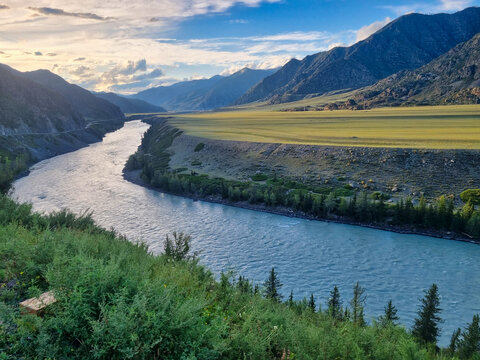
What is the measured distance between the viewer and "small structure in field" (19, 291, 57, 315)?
6.83m

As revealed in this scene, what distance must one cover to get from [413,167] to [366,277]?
30267 mm

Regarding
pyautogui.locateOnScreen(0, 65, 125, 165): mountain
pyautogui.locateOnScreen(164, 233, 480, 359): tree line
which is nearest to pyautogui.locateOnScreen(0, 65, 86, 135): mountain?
pyautogui.locateOnScreen(0, 65, 125, 165): mountain

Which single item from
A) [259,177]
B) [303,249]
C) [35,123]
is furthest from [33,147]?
[303,249]

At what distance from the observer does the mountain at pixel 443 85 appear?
149750 mm

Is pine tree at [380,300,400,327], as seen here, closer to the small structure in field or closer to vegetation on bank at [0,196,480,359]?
vegetation on bank at [0,196,480,359]

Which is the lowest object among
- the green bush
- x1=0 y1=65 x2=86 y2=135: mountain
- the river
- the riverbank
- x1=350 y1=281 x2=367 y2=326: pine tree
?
the river

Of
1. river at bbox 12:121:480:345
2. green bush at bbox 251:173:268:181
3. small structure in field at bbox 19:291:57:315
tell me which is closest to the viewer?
small structure in field at bbox 19:291:57:315

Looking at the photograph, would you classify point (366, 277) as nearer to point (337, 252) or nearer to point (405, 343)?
point (337, 252)

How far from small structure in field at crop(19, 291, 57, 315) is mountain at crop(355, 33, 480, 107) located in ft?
562

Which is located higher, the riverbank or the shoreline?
the riverbank

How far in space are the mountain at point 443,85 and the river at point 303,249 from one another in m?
140

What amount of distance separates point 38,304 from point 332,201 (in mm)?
38774

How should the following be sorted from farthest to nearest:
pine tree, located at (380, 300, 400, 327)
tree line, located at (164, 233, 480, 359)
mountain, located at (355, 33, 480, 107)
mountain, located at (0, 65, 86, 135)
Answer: mountain, located at (355, 33, 480, 107) → mountain, located at (0, 65, 86, 135) → pine tree, located at (380, 300, 400, 327) → tree line, located at (164, 233, 480, 359)

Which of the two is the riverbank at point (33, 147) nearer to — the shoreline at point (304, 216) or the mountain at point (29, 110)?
the mountain at point (29, 110)
